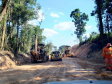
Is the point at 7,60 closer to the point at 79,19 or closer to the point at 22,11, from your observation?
the point at 22,11

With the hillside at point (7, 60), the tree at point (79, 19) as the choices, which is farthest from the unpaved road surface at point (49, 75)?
the tree at point (79, 19)

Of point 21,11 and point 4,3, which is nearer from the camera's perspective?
point 4,3

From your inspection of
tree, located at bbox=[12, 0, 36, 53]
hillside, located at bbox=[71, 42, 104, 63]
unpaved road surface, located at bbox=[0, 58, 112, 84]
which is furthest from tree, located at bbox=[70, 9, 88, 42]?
unpaved road surface, located at bbox=[0, 58, 112, 84]

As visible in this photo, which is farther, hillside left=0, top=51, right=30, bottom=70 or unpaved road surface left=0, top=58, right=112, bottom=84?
hillside left=0, top=51, right=30, bottom=70

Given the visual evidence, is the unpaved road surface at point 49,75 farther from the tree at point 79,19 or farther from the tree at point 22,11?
the tree at point 79,19

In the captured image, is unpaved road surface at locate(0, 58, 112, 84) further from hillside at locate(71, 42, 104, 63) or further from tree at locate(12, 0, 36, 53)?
tree at locate(12, 0, 36, 53)

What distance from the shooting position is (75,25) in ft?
139

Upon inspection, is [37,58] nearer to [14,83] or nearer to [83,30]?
[14,83]

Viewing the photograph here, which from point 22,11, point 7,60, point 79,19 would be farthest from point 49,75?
point 79,19

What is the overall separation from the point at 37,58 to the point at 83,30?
88.1 feet

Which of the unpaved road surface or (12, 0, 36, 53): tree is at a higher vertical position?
(12, 0, 36, 53): tree

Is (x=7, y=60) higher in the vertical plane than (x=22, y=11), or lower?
lower

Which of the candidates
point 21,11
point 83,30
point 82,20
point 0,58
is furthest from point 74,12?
point 0,58

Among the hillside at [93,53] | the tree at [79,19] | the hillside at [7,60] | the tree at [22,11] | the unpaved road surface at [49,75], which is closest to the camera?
the unpaved road surface at [49,75]
